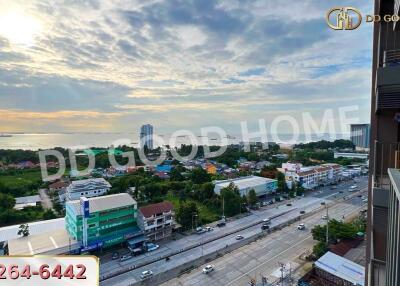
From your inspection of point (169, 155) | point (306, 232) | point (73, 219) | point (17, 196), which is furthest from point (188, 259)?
point (169, 155)

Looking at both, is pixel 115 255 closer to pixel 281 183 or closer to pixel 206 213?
pixel 206 213

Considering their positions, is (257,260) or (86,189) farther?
(86,189)

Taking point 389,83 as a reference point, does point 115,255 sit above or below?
below

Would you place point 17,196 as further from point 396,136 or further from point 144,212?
point 396,136

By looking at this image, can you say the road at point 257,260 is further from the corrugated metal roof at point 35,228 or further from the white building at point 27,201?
the white building at point 27,201

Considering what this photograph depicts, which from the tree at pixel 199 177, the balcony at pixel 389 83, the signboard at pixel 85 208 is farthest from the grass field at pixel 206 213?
the balcony at pixel 389 83

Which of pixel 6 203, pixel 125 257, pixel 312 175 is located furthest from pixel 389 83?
pixel 312 175
